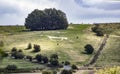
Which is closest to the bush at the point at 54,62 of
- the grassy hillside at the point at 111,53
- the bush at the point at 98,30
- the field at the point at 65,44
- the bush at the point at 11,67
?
the field at the point at 65,44

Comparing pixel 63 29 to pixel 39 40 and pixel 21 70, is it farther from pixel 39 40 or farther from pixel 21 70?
pixel 21 70

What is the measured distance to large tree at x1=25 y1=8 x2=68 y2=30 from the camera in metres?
194

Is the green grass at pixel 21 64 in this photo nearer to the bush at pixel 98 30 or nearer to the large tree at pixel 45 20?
the bush at pixel 98 30

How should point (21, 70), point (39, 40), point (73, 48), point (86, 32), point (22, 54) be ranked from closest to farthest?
point (21, 70) → point (22, 54) → point (73, 48) → point (39, 40) → point (86, 32)

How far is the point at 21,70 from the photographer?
120312mm

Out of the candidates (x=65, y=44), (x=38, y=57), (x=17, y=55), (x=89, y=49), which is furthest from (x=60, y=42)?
(x=17, y=55)

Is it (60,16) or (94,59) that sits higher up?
(60,16)

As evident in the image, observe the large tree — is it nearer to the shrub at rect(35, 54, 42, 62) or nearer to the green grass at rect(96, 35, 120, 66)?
the green grass at rect(96, 35, 120, 66)

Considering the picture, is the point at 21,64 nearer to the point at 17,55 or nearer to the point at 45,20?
the point at 17,55

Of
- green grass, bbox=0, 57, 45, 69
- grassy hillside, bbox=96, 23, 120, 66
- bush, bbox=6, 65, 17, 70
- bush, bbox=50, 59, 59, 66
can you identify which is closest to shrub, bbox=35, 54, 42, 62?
green grass, bbox=0, 57, 45, 69

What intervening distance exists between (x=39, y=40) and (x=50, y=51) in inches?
821

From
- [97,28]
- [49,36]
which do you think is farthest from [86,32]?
[49,36]

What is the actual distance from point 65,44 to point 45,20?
124 ft

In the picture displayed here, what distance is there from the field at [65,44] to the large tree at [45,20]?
8.63m
